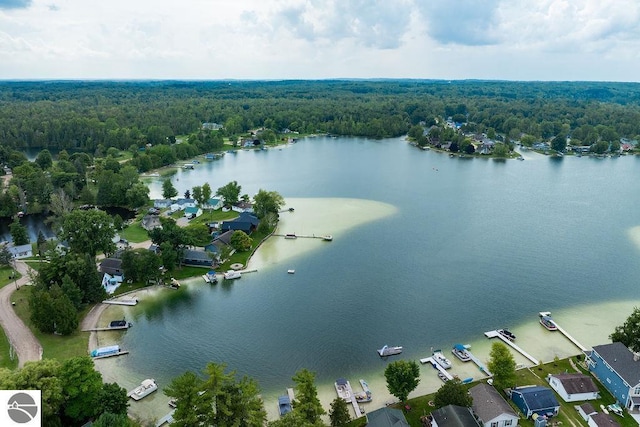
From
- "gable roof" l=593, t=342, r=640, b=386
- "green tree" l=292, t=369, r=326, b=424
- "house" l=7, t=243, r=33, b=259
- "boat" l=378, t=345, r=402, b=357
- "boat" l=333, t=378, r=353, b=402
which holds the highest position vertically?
"green tree" l=292, t=369, r=326, b=424

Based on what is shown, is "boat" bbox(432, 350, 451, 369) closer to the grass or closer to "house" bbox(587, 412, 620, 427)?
"house" bbox(587, 412, 620, 427)

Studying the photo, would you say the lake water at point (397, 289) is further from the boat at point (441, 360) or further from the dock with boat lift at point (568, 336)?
the boat at point (441, 360)

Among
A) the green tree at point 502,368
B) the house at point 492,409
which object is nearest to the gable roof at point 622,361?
the green tree at point 502,368

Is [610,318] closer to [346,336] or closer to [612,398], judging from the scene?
[612,398]

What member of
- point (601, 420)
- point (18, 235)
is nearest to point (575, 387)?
point (601, 420)

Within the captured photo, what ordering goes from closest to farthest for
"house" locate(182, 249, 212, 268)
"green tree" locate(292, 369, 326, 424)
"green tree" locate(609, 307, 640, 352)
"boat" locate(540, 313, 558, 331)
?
"green tree" locate(292, 369, 326, 424) → "green tree" locate(609, 307, 640, 352) → "boat" locate(540, 313, 558, 331) → "house" locate(182, 249, 212, 268)

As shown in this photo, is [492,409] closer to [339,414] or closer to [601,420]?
[601,420]

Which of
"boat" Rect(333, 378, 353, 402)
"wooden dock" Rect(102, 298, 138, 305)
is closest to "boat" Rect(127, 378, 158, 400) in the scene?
"wooden dock" Rect(102, 298, 138, 305)
